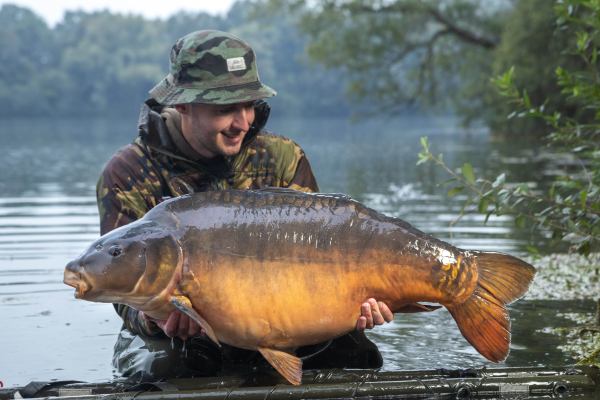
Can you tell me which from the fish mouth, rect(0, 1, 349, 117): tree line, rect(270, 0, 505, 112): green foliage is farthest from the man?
rect(0, 1, 349, 117): tree line

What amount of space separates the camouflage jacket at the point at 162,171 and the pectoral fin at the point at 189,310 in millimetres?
765

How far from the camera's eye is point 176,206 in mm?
3449

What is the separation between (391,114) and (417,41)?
7.96 ft

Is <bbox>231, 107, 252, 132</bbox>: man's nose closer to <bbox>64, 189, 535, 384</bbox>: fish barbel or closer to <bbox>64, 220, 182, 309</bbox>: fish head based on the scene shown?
<bbox>64, 189, 535, 384</bbox>: fish barbel

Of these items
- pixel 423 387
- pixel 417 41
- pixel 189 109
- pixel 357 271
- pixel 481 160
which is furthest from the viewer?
pixel 417 41

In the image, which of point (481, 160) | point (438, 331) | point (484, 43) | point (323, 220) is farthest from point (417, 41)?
point (323, 220)

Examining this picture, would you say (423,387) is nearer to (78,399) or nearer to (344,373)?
(344,373)

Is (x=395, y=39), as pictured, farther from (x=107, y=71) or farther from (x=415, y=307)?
(x=107, y=71)

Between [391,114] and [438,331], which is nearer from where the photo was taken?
[438,331]

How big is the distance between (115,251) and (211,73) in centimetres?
103

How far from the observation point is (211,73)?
13.0ft

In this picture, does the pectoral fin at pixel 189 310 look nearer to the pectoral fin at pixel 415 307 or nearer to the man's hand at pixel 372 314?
the man's hand at pixel 372 314

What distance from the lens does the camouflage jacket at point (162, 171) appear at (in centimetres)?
414

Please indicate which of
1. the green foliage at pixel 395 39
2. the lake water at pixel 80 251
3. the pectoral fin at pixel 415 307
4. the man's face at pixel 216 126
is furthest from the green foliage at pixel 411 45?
the pectoral fin at pixel 415 307
